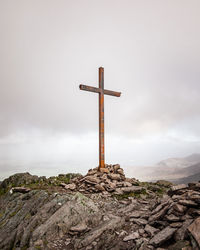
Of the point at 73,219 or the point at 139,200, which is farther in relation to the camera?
the point at 139,200

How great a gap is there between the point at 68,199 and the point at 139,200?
424 centimetres

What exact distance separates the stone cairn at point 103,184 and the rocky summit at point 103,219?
7 cm

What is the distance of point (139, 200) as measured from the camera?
11.4 m

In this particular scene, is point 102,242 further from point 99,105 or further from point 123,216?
point 99,105

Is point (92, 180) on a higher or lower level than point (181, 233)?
higher

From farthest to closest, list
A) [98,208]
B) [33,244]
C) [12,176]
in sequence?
[12,176] < [98,208] < [33,244]

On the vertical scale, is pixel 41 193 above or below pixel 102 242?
above

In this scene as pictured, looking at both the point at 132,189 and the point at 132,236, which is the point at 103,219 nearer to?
the point at 132,236

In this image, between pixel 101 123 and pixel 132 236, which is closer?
pixel 132 236

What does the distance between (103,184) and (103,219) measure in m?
4.20

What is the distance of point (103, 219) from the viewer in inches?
356

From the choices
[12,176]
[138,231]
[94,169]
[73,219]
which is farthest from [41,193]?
[12,176]

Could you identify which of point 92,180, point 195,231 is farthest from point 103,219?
point 92,180

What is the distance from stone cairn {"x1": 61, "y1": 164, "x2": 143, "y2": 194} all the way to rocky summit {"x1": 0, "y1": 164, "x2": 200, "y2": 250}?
2.6 inches
